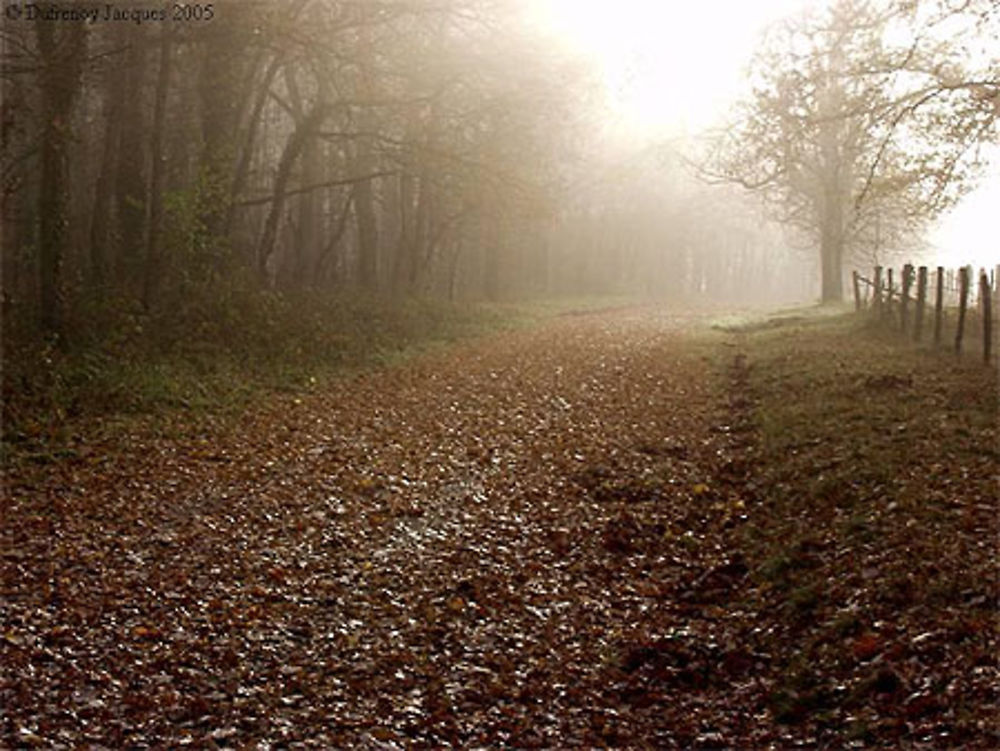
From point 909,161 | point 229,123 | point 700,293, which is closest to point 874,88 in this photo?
point 909,161

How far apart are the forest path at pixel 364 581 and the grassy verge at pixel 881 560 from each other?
61 centimetres

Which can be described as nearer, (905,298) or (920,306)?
(920,306)

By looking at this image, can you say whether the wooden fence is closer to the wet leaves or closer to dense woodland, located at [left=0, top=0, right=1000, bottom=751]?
dense woodland, located at [left=0, top=0, right=1000, bottom=751]

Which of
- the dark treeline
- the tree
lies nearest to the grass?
the dark treeline

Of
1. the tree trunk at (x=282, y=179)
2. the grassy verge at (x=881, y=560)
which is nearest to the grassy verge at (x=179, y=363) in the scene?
Result: the tree trunk at (x=282, y=179)

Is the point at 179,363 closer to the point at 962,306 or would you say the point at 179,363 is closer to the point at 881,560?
the point at 881,560

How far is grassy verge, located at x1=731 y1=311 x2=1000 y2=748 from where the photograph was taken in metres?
6.03

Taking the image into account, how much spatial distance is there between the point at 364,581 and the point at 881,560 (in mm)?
4236

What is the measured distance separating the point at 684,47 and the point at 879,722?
32.1 meters

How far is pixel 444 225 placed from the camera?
3450 cm

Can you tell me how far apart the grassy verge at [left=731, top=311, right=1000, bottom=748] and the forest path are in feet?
1.99

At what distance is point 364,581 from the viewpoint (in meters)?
8.58

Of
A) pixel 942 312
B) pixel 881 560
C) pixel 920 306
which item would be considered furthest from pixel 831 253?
pixel 881 560

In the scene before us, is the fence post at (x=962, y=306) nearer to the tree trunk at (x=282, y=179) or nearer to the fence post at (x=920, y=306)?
the fence post at (x=920, y=306)
